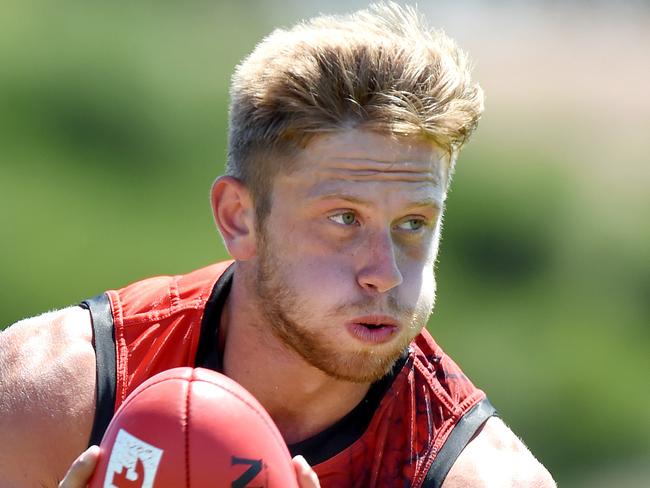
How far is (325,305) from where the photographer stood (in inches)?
131

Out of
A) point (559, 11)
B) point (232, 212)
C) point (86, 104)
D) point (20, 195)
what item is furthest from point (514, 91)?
point (232, 212)

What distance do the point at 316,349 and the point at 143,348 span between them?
20.5 inches

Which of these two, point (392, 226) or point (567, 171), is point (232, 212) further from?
point (567, 171)

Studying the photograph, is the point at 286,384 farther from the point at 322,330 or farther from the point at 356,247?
the point at 356,247

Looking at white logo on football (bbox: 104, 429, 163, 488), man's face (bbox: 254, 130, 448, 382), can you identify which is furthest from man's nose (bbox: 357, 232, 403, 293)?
white logo on football (bbox: 104, 429, 163, 488)

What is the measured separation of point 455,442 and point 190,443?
0.96 metres

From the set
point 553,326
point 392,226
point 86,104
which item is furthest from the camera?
point 86,104

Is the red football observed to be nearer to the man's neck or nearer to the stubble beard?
the stubble beard

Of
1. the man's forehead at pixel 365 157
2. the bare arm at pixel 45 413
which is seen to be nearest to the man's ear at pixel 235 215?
the man's forehead at pixel 365 157

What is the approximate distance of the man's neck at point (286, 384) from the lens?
11.9ft

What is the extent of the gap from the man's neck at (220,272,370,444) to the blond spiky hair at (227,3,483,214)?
39 cm

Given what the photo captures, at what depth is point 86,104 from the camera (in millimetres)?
9664

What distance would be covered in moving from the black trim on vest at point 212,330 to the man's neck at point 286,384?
0.06m

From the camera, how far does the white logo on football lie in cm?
278
